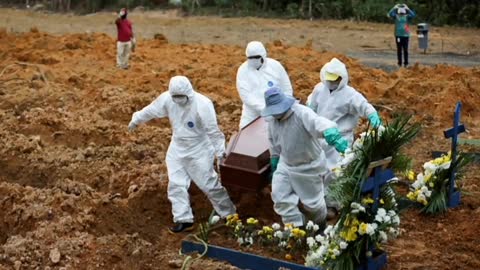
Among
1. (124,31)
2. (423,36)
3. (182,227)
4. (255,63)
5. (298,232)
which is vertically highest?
(255,63)

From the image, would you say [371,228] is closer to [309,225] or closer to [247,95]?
[309,225]

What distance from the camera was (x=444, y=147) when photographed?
12922 millimetres

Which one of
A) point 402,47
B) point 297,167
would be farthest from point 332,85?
point 402,47

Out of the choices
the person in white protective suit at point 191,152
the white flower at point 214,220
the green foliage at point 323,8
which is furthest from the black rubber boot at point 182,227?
the green foliage at point 323,8

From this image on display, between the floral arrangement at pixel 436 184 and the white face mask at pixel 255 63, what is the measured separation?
2.25m

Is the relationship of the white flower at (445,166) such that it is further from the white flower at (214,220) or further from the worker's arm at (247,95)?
the white flower at (214,220)

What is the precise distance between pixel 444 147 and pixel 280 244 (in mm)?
4977

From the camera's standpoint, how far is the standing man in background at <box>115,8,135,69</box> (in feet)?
64.3

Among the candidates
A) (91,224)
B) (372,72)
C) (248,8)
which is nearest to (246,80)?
(91,224)

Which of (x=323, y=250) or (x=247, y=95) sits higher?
(x=247, y=95)

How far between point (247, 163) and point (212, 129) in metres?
0.58

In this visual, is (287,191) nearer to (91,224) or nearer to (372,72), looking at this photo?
(91,224)

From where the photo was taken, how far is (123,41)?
64.2 feet

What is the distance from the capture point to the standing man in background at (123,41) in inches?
771
